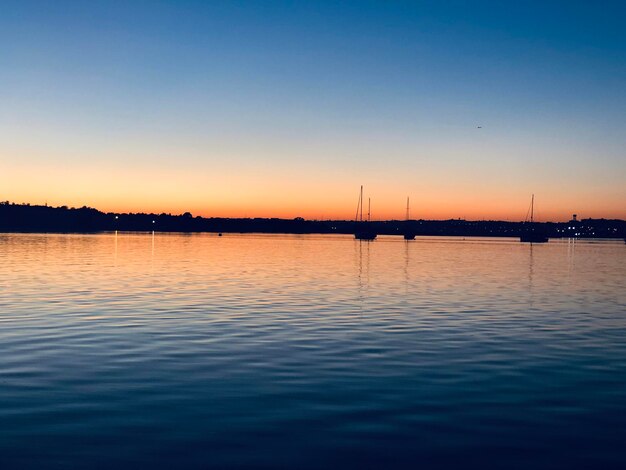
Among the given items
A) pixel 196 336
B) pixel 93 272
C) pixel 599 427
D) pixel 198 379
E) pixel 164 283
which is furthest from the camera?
pixel 93 272

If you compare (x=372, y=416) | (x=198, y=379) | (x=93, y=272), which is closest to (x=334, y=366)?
(x=198, y=379)

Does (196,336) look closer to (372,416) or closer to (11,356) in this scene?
(11,356)

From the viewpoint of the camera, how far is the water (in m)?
11.8

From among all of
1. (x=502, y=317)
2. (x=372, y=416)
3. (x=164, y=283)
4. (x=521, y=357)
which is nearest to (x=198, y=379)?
(x=372, y=416)

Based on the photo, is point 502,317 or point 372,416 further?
point 502,317

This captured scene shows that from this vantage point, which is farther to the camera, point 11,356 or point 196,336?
point 196,336

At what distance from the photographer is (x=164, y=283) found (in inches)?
1903

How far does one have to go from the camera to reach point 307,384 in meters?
16.9

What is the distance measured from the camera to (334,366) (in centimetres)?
1930

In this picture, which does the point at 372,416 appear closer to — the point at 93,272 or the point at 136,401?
the point at 136,401

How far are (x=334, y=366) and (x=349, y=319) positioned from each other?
10.8 meters

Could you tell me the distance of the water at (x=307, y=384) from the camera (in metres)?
11.8

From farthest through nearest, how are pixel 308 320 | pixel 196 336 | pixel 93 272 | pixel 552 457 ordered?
pixel 93 272 → pixel 308 320 → pixel 196 336 → pixel 552 457

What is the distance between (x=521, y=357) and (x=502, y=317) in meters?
Result: 10.8
